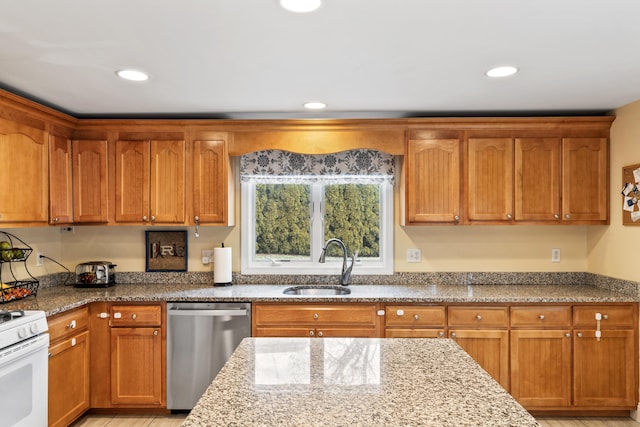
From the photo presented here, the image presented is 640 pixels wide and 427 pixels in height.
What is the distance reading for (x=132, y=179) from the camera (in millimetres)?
3555

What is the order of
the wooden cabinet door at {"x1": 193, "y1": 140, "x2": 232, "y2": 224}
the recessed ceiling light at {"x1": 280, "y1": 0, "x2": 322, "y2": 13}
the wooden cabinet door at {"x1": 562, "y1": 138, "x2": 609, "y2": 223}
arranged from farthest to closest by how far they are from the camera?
the wooden cabinet door at {"x1": 193, "y1": 140, "x2": 232, "y2": 224}, the wooden cabinet door at {"x1": 562, "y1": 138, "x2": 609, "y2": 223}, the recessed ceiling light at {"x1": 280, "y1": 0, "x2": 322, "y2": 13}

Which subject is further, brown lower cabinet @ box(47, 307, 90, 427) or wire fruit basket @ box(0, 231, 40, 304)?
wire fruit basket @ box(0, 231, 40, 304)

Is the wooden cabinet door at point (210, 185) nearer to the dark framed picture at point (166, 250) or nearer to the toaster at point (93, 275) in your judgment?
the dark framed picture at point (166, 250)

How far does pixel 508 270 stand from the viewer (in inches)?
150

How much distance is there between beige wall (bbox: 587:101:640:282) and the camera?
3.19 meters

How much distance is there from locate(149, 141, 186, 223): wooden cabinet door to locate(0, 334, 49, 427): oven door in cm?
126

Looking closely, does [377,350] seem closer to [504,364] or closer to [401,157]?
[504,364]

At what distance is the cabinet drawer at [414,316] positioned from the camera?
321 centimetres

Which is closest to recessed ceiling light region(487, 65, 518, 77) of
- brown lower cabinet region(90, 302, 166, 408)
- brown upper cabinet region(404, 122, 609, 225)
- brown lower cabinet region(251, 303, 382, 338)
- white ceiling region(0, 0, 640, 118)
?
white ceiling region(0, 0, 640, 118)

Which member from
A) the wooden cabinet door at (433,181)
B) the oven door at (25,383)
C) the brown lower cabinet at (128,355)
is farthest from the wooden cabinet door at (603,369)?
the oven door at (25,383)

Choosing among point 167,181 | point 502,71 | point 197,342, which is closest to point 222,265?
point 197,342

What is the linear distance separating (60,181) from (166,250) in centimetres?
99

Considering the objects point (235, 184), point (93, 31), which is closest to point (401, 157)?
point (235, 184)

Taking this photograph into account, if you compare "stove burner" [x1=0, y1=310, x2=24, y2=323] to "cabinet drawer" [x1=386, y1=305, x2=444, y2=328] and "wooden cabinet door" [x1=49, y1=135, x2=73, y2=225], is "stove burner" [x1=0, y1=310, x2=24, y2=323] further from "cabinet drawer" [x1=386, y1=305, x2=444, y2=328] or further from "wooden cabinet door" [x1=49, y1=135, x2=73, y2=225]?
"cabinet drawer" [x1=386, y1=305, x2=444, y2=328]
